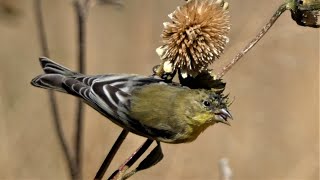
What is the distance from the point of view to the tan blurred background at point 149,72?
4.45 m

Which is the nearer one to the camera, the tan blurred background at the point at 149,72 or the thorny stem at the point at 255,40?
the thorny stem at the point at 255,40

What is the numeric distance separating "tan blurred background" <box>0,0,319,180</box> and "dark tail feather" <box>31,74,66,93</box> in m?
1.38

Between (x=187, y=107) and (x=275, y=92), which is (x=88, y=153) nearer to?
(x=187, y=107)

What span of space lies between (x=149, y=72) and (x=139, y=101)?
3.07m

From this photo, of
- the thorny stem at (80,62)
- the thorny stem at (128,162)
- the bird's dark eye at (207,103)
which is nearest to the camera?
the thorny stem at (128,162)

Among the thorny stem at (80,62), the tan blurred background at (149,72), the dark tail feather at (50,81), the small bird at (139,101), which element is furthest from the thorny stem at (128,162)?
the tan blurred background at (149,72)

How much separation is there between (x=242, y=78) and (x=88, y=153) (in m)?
1.87

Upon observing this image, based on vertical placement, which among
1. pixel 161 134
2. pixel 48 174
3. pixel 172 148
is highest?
pixel 161 134

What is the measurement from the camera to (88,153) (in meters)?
4.13

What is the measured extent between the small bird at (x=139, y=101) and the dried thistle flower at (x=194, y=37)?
31 centimetres

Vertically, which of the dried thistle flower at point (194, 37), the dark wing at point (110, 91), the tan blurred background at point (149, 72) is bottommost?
the tan blurred background at point (149, 72)

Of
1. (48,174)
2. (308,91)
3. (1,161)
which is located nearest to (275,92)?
(308,91)

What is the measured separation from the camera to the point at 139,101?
103 inches

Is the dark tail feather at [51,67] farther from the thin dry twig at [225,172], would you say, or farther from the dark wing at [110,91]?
the thin dry twig at [225,172]
